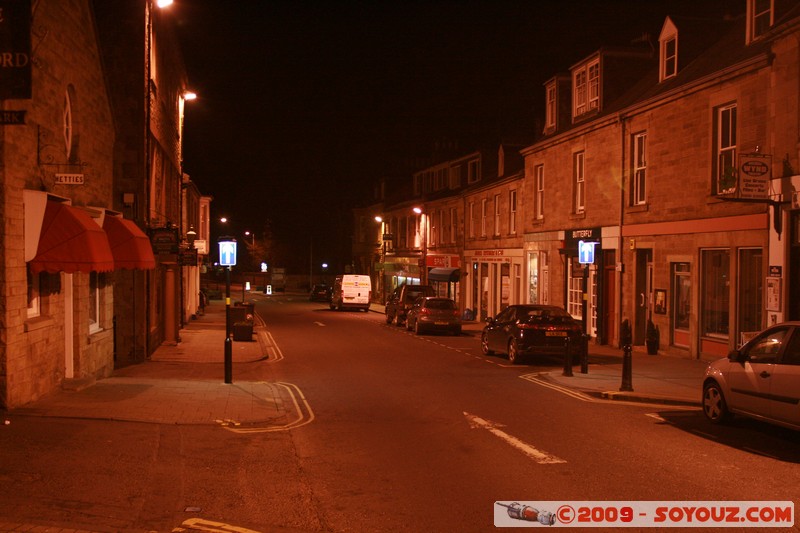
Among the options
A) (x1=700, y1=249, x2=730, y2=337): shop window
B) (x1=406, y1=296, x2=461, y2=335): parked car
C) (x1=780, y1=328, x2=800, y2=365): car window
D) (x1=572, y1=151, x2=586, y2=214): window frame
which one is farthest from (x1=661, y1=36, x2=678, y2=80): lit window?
(x1=780, y1=328, x2=800, y2=365): car window

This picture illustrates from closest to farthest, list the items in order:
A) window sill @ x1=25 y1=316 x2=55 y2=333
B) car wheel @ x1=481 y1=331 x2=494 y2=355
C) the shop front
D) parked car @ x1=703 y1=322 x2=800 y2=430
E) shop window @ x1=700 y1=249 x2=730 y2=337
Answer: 1. parked car @ x1=703 y1=322 x2=800 y2=430
2. window sill @ x1=25 y1=316 x2=55 y2=333
3. shop window @ x1=700 y1=249 x2=730 y2=337
4. car wheel @ x1=481 y1=331 x2=494 y2=355
5. the shop front

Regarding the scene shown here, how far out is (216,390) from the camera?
13984 millimetres

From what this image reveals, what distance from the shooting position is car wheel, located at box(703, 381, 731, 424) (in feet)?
35.4

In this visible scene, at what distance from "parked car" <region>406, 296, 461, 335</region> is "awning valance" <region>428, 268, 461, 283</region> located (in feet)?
34.9

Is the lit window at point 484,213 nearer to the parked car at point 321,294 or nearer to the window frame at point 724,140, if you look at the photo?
the window frame at point 724,140

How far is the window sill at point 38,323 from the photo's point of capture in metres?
10.5

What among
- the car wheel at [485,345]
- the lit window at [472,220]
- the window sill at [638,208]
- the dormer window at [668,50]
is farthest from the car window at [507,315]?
the lit window at [472,220]

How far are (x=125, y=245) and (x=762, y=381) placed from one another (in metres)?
11.2

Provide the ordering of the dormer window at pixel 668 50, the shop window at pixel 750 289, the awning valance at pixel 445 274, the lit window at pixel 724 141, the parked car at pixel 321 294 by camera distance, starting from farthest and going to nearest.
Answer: the parked car at pixel 321 294 < the awning valance at pixel 445 274 < the dormer window at pixel 668 50 < the lit window at pixel 724 141 < the shop window at pixel 750 289

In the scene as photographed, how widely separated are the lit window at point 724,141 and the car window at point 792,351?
8.59 meters

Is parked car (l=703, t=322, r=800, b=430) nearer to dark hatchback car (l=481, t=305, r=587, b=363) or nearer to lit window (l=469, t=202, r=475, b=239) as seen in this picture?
dark hatchback car (l=481, t=305, r=587, b=363)

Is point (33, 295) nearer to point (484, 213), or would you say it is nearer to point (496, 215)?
point (496, 215)

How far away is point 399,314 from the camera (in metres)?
34.7

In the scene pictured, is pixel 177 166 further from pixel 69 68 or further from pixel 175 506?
pixel 175 506
